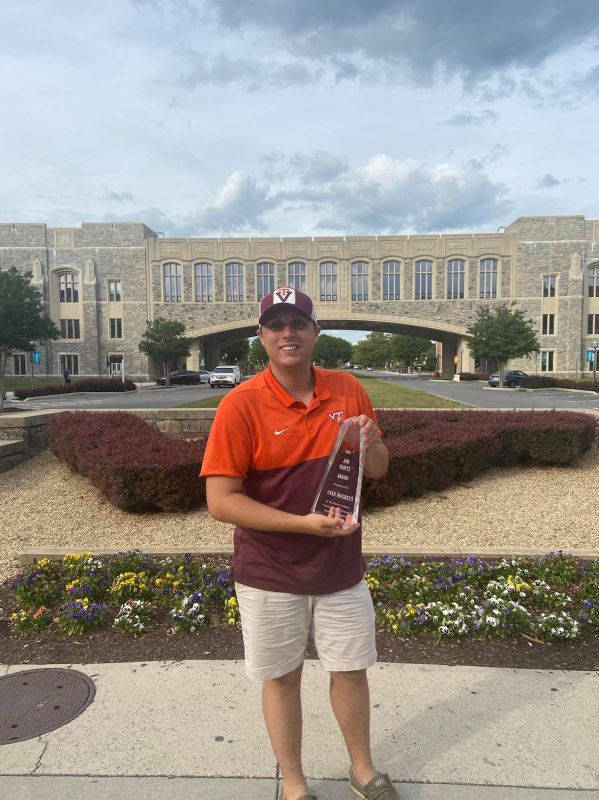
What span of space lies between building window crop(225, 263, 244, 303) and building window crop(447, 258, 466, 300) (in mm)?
18516

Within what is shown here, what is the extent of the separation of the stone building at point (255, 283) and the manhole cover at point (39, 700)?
4715 cm

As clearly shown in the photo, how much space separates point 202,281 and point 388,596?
4889cm

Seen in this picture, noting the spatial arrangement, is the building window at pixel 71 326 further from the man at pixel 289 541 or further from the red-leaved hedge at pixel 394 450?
the man at pixel 289 541

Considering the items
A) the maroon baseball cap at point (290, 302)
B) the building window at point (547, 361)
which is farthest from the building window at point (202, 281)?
the maroon baseball cap at point (290, 302)

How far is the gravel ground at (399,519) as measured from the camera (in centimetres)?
521

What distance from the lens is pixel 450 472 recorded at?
662 centimetres

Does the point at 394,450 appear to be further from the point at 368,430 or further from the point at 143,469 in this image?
the point at 368,430

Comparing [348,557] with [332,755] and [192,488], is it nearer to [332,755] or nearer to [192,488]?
[332,755]

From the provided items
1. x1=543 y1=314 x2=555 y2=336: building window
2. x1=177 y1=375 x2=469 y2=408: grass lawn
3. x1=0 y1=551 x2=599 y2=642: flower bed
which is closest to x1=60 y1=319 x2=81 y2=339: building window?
x1=177 y1=375 x2=469 y2=408: grass lawn

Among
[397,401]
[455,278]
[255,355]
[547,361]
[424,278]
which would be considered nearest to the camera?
[397,401]

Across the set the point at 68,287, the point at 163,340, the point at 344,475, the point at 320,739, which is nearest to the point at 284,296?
the point at 344,475

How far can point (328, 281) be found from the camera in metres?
50.5

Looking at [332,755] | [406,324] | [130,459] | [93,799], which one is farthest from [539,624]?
[406,324]

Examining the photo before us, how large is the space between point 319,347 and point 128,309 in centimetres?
5010
